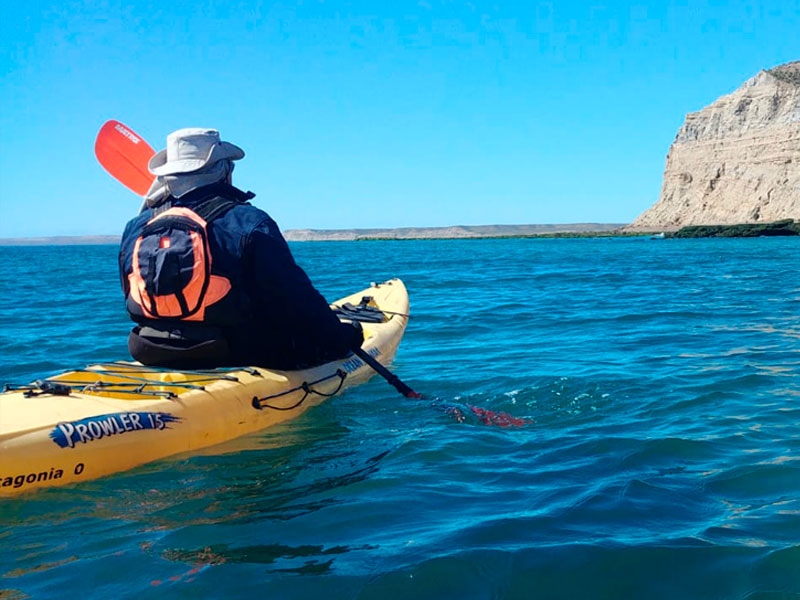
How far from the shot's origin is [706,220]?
222ft

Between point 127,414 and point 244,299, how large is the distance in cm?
93

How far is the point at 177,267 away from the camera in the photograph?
4242mm

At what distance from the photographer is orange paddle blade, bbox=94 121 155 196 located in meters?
6.66

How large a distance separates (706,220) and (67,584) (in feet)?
235

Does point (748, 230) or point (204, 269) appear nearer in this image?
point (204, 269)

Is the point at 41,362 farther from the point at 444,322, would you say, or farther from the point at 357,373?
the point at 444,322

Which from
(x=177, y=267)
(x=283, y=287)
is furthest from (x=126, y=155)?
(x=283, y=287)

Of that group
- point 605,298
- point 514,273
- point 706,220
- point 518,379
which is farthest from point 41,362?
point 706,220

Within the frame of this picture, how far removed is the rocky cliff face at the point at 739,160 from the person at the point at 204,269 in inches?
2520

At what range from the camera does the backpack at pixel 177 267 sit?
13.9ft

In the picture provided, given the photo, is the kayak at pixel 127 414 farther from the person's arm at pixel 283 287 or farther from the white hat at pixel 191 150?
the white hat at pixel 191 150

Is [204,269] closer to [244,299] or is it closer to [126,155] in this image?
[244,299]

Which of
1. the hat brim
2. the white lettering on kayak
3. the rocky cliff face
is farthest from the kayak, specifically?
the rocky cliff face

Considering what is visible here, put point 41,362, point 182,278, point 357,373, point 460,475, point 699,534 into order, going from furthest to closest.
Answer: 1. point 41,362
2. point 357,373
3. point 182,278
4. point 460,475
5. point 699,534
